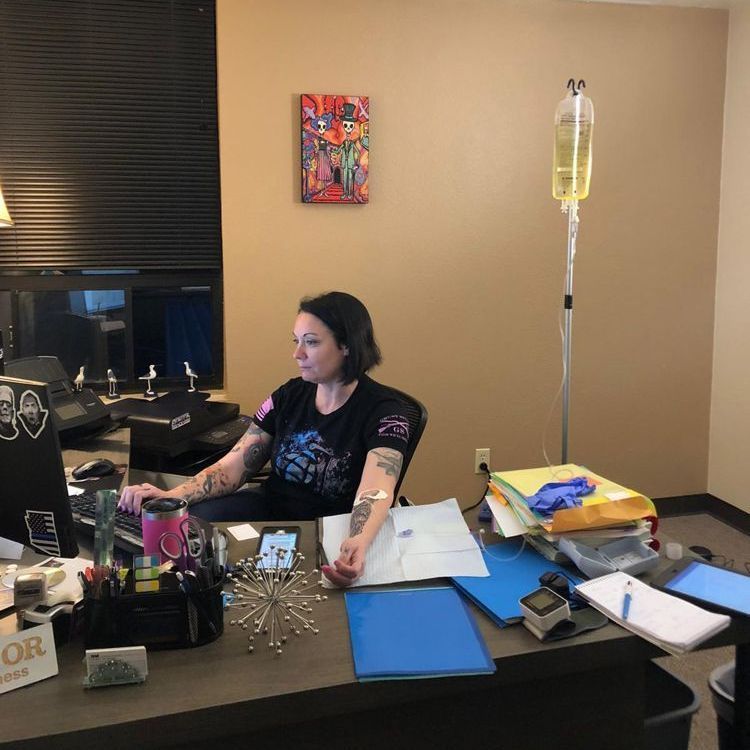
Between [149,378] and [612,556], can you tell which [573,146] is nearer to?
[612,556]

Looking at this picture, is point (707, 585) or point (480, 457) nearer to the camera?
point (707, 585)

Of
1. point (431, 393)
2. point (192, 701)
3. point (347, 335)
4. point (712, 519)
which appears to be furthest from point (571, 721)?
point (712, 519)

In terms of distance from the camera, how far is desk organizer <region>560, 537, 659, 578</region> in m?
1.33

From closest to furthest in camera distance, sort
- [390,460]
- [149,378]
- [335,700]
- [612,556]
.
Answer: [335,700], [612,556], [390,460], [149,378]

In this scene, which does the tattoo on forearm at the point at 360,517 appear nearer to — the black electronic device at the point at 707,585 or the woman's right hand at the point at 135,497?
the woman's right hand at the point at 135,497

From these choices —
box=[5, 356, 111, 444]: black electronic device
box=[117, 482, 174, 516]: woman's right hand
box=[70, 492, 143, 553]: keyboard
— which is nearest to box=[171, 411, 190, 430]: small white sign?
box=[5, 356, 111, 444]: black electronic device

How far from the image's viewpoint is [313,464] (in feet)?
6.31

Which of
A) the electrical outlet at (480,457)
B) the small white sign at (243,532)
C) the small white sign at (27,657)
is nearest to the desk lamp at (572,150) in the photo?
the electrical outlet at (480,457)

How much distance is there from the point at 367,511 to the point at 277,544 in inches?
8.2

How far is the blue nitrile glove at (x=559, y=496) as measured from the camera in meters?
1.44

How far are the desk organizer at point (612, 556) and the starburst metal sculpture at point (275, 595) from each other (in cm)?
50

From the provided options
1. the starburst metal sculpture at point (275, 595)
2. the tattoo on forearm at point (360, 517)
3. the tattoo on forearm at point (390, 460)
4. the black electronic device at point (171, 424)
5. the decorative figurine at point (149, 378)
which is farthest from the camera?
the decorative figurine at point (149, 378)

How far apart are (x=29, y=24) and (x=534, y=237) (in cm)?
233

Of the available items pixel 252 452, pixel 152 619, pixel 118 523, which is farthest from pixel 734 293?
pixel 152 619
